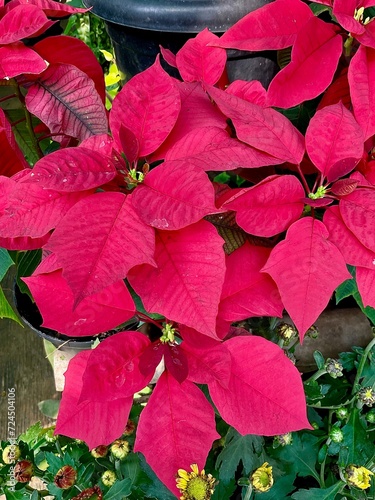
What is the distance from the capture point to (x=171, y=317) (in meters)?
0.50

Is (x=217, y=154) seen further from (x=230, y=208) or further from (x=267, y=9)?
→ (x=267, y=9)

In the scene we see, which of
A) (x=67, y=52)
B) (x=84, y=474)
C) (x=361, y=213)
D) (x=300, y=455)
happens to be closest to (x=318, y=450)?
(x=300, y=455)

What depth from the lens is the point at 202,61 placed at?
67 cm

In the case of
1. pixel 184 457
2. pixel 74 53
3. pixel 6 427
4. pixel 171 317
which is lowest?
→ pixel 6 427

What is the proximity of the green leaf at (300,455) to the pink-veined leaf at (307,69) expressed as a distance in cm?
54

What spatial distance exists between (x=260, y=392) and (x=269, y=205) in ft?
0.66

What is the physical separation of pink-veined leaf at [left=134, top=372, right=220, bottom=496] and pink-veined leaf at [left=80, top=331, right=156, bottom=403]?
0.03 meters

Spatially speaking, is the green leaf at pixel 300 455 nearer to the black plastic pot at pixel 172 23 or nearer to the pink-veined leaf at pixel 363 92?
the pink-veined leaf at pixel 363 92

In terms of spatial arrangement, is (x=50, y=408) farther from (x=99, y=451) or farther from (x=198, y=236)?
(x=198, y=236)

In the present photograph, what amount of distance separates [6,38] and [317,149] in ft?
1.37

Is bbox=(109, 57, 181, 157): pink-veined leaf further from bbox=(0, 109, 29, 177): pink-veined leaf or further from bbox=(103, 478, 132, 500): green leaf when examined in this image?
bbox=(103, 478, 132, 500): green leaf

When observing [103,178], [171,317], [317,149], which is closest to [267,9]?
[317,149]

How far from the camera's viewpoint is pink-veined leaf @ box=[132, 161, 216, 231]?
1.64 feet

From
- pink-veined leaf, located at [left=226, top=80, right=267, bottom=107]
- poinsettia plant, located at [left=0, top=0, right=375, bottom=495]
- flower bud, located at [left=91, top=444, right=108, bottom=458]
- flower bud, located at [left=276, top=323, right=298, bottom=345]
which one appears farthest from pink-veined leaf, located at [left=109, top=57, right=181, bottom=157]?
flower bud, located at [left=91, top=444, right=108, bottom=458]
